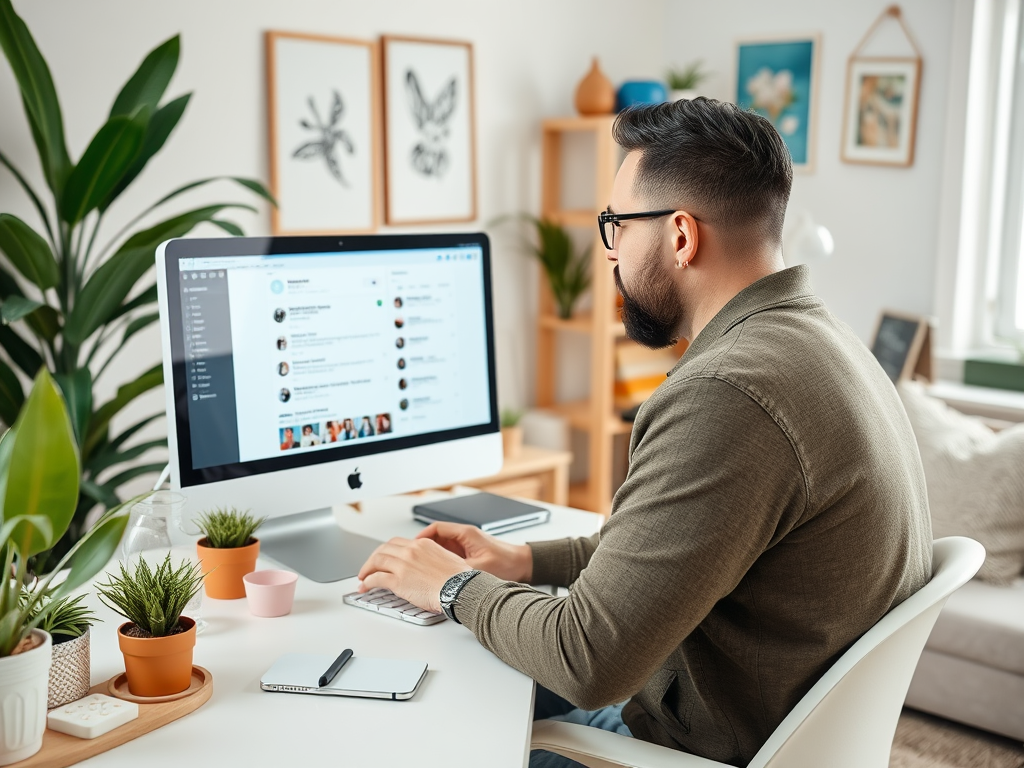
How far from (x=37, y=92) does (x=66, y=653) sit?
1517mm

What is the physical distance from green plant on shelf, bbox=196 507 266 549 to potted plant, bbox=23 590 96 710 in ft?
1.15

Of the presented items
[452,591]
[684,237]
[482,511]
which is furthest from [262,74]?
[452,591]

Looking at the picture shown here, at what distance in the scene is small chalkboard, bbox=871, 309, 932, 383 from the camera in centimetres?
329

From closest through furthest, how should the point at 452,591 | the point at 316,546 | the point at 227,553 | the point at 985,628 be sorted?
1. the point at 452,591
2. the point at 227,553
3. the point at 316,546
4. the point at 985,628

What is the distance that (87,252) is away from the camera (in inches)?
89.4

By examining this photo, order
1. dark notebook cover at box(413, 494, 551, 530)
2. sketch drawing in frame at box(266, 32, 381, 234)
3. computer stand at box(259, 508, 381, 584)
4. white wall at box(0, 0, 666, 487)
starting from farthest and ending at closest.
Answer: sketch drawing in frame at box(266, 32, 381, 234)
white wall at box(0, 0, 666, 487)
dark notebook cover at box(413, 494, 551, 530)
computer stand at box(259, 508, 381, 584)

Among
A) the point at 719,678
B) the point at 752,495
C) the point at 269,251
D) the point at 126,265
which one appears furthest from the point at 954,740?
the point at 126,265

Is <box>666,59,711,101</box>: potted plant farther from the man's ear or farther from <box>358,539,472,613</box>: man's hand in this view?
<box>358,539,472,613</box>: man's hand

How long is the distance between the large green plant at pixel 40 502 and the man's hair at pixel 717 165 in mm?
792

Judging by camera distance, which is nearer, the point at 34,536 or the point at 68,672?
the point at 34,536

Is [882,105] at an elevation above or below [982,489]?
above

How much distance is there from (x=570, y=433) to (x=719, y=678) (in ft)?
9.29

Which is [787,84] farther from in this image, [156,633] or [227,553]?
[156,633]

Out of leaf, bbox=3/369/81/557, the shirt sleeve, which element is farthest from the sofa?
leaf, bbox=3/369/81/557
